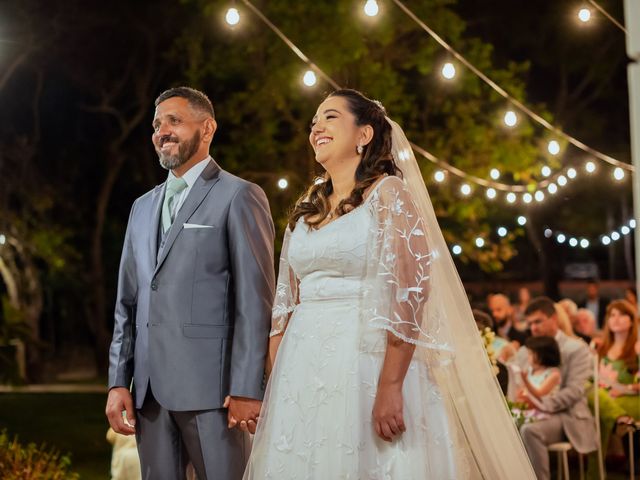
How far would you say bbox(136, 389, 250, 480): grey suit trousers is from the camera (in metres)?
4.34

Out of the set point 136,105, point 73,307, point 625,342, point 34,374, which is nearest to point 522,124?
point 625,342

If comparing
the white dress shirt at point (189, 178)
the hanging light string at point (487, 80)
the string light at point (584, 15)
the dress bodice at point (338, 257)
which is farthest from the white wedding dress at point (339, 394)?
the string light at point (584, 15)

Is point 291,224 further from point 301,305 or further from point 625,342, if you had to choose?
point 625,342

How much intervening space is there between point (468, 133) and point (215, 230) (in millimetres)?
12982

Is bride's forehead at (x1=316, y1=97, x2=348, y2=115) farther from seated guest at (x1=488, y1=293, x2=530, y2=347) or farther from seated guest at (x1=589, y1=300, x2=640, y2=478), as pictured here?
seated guest at (x1=488, y1=293, x2=530, y2=347)

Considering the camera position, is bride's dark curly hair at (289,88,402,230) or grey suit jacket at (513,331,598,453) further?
grey suit jacket at (513,331,598,453)

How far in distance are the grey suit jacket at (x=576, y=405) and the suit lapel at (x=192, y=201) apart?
485 centimetres

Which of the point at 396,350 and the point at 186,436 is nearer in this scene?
the point at 396,350

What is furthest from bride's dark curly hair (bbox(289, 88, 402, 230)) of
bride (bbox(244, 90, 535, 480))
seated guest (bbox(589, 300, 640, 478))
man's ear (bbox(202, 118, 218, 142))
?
seated guest (bbox(589, 300, 640, 478))

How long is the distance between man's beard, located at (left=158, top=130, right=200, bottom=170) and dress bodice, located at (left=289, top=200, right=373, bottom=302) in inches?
25.2

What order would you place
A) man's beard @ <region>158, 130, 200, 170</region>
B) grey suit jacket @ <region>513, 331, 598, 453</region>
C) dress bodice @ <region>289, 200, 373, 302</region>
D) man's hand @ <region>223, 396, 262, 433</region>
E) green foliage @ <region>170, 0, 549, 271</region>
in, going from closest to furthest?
1. dress bodice @ <region>289, 200, 373, 302</region>
2. man's hand @ <region>223, 396, 262, 433</region>
3. man's beard @ <region>158, 130, 200, 170</region>
4. grey suit jacket @ <region>513, 331, 598, 453</region>
5. green foliage @ <region>170, 0, 549, 271</region>

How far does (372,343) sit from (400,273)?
28 centimetres

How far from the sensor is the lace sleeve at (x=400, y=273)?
13.3 ft

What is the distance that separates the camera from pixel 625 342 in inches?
396
